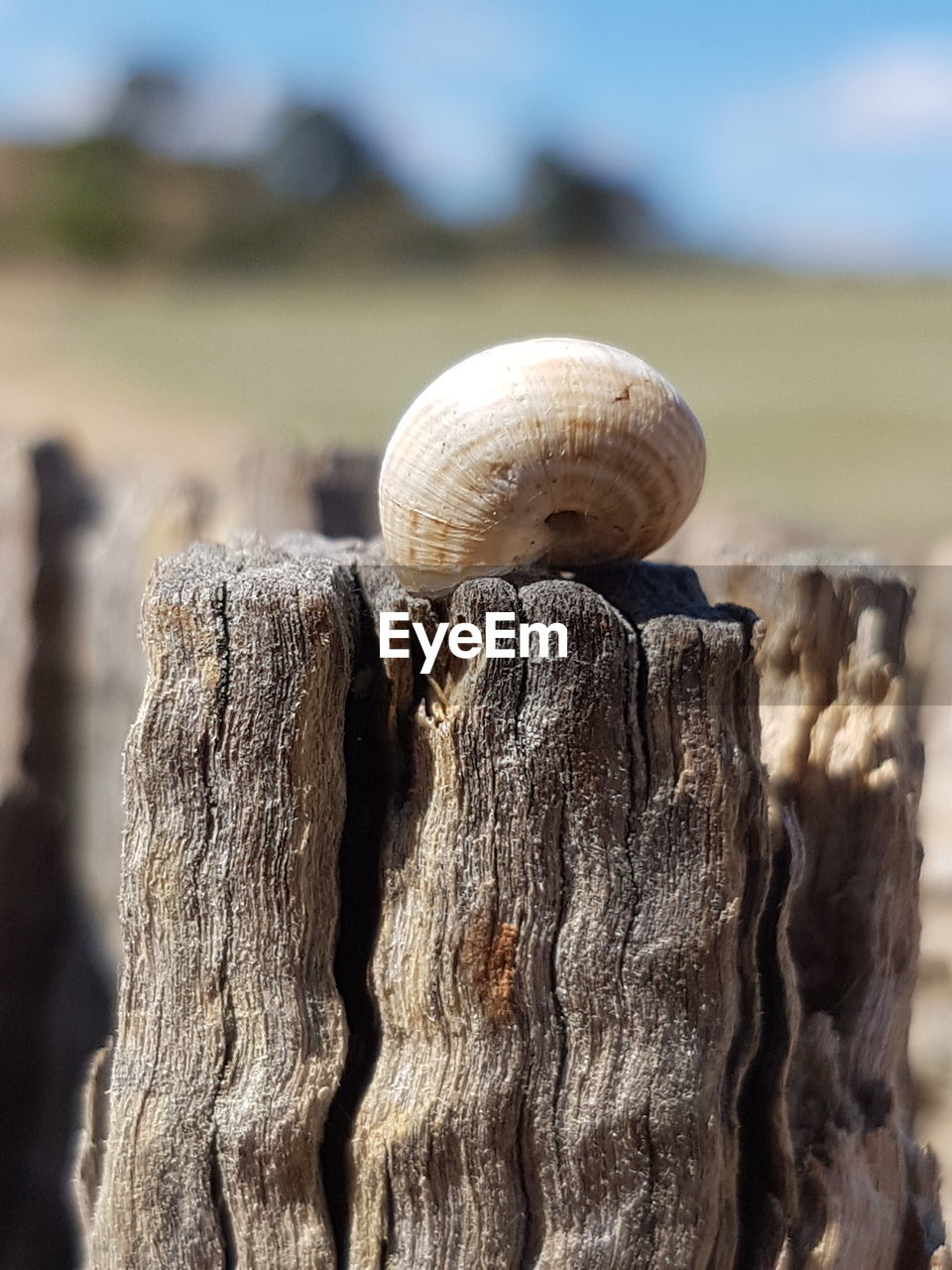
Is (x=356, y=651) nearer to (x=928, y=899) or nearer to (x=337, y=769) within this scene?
(x=337, y=769)

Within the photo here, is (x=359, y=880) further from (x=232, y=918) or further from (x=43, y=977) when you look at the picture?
(x=43, y=977)

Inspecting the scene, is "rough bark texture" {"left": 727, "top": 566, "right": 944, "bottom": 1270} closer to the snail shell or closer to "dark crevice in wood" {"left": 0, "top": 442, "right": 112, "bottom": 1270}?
the snail shell

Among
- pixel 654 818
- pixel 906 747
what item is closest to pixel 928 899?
pixel 906 747

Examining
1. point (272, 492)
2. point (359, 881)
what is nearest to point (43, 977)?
point (272, 492)

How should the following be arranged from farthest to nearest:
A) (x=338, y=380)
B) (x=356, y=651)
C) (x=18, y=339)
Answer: (x=18, y=339) → (x=338, y=380) → (x=356, y=651)

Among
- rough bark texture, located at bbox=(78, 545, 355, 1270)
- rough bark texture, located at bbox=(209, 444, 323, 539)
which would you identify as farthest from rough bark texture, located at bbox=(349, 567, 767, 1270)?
rough bark texture, located at bbox=(209, 444, 323, 539)

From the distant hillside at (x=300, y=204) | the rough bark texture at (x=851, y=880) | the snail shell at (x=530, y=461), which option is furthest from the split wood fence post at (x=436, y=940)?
the distant hillside at (x=300, y=204)

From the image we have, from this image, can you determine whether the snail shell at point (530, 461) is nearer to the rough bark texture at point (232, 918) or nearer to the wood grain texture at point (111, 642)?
the rough bark texture at point (232, 918)
